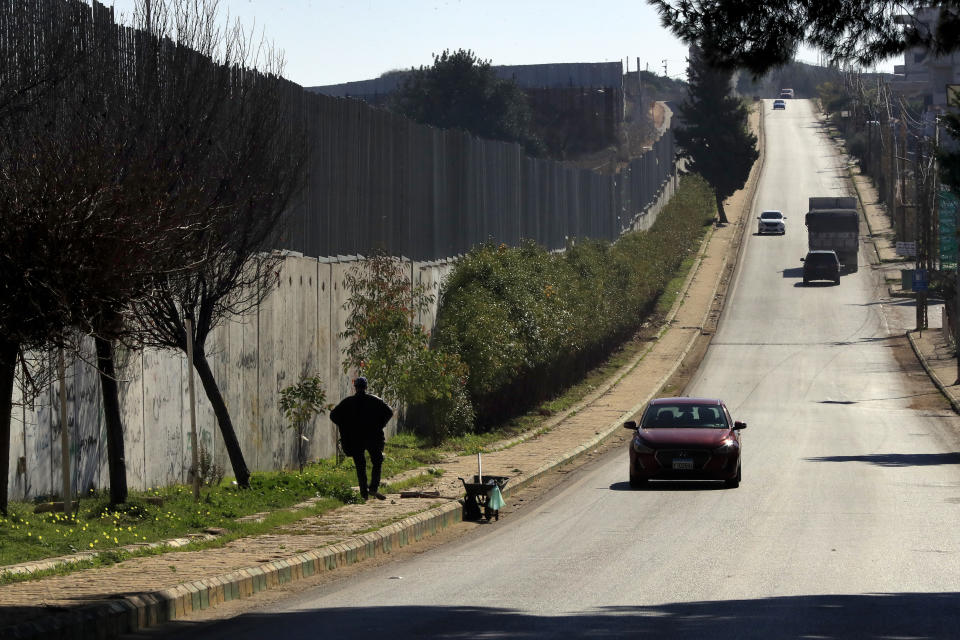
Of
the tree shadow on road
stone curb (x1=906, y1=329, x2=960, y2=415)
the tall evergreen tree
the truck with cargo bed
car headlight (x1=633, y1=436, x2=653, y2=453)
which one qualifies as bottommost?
stone curb (x1=906, y1=329, x2=960, y2=415)

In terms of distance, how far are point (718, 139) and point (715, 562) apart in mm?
99304

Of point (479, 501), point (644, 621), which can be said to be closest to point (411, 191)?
point (479, 501)

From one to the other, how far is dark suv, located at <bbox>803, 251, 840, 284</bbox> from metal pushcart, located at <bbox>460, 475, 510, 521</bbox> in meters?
59.8

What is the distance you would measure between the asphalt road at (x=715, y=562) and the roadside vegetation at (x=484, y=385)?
265 cm

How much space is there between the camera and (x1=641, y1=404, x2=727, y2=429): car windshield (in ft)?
81.8

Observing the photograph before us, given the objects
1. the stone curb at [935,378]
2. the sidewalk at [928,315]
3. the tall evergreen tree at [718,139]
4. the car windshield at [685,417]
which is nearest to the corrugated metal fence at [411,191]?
the car windshield at [685,417]

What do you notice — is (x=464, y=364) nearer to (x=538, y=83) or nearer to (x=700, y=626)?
(x=700, y=626)

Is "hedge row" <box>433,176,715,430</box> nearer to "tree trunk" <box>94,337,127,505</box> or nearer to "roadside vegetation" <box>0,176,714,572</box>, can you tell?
"roadside vegetation" <box>0,176,714,572</box>

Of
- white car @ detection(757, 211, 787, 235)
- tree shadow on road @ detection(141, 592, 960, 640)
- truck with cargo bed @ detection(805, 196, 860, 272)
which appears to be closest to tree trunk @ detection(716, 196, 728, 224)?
white car @ detection(757, 211, 787, 235)

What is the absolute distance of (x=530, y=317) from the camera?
37.2 m

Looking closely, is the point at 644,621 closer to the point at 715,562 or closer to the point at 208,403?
the point at 715,562

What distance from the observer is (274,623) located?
36.6 feet

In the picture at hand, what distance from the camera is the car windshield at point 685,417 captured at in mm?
24938

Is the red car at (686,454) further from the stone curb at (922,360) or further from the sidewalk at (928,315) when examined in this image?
the sidewalk at (928,315)
